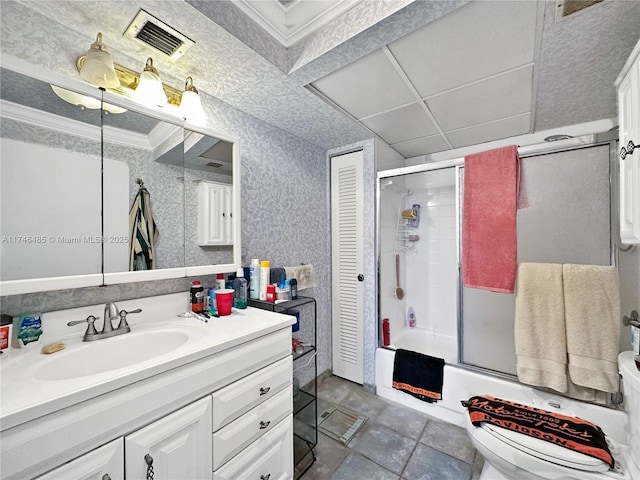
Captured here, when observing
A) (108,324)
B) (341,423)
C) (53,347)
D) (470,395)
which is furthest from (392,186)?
(53,347)

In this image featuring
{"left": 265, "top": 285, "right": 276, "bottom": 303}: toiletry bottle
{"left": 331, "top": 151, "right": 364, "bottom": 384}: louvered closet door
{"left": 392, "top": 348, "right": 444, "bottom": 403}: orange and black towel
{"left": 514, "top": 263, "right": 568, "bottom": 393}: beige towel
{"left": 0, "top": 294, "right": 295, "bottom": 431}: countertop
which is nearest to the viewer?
{"left": 0, "top": 294, "right": 295, "bottom": 431}: countertop

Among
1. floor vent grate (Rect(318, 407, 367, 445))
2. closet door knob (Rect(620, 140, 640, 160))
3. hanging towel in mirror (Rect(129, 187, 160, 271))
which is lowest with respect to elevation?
floor vent grate (Rect(318, 407, 367, 445))

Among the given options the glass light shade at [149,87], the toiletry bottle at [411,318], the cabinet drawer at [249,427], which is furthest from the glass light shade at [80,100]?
the toiletry bottle at [411,318]

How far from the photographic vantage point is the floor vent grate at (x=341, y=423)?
1604 millimetres

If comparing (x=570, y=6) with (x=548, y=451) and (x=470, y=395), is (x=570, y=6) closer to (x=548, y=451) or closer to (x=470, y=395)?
(x=548, y=451)

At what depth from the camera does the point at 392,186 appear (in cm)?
224

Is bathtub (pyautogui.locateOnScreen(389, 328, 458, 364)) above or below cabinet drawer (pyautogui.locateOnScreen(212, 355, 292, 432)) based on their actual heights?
below

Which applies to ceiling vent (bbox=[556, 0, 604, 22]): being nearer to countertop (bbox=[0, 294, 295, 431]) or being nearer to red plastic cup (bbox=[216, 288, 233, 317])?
countertop (bbox=[0, 294, 295, 431])

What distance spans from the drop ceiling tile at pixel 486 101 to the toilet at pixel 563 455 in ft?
4.49

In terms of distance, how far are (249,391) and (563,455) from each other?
1237 millimetres

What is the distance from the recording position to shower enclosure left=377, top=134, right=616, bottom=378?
1.47 metres

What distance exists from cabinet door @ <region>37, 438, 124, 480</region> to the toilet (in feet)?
4.45

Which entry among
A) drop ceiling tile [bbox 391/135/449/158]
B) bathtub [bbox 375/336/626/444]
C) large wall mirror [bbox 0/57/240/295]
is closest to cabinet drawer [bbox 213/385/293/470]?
large wall mirror [bbox 0/57/240/295]

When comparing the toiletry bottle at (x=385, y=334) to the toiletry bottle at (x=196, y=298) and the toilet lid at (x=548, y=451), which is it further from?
the toiletry bottle at (x=196, y=298)
